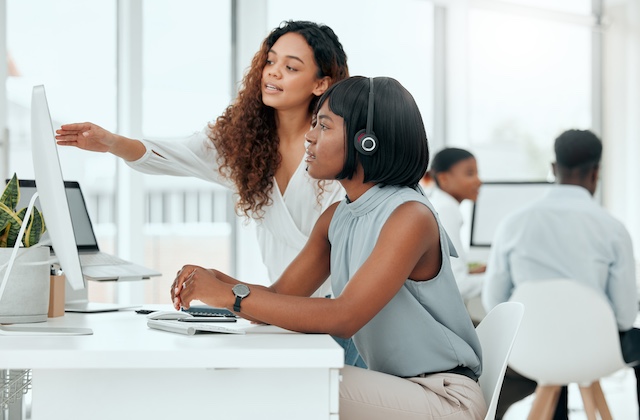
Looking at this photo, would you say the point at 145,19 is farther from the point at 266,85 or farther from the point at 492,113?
the point at 492,113

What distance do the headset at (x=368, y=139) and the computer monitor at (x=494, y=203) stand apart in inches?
138

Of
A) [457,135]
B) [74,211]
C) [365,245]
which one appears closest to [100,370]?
[365,245]

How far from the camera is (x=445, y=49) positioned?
5863 mm

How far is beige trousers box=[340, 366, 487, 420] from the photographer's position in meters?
1.43

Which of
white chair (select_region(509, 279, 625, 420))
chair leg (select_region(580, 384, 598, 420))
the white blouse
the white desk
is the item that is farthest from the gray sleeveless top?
chair leg (select_region(580, 384, 598, 420))

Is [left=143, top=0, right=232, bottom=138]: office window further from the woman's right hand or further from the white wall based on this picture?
the white wall

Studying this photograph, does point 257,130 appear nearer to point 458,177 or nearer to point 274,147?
point 274,147

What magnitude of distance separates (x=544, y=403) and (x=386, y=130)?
201 centimetres

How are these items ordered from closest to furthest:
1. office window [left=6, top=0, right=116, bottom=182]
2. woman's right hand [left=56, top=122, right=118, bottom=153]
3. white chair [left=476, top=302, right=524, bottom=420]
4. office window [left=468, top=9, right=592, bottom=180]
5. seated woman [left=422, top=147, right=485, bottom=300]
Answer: white chair [left=476, top=302, right=524, bottom=420]
woman's right hand [left=56, top=122, right=118, bottom=153]
office window [left=6, top=0, right=116, bottom=182]
seated woman [left=422, top=147, right=485, bottom=300]
office window [left=468, top=9, right=592, bottom=180]

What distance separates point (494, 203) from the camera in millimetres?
5062

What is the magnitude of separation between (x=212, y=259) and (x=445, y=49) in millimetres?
2380

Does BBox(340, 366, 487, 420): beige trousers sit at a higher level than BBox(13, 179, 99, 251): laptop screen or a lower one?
lower

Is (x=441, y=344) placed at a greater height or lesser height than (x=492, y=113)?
lesser

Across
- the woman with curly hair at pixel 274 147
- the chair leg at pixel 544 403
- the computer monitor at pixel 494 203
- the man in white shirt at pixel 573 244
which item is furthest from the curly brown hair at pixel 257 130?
the computer monitor at pixel 494 203
